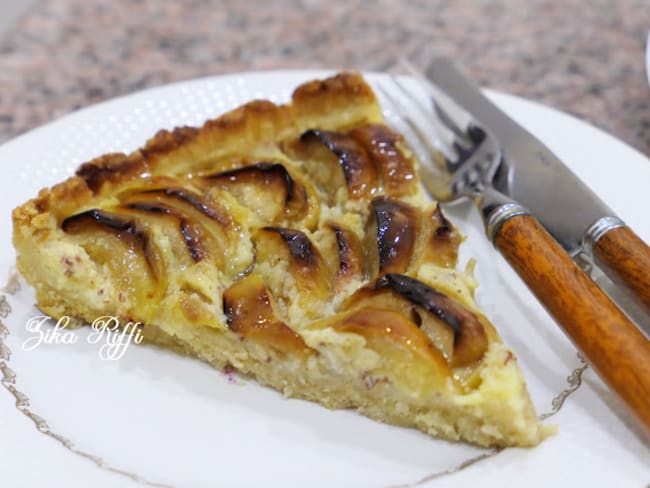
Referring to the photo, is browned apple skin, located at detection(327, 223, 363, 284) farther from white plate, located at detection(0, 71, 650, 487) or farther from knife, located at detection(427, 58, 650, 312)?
knife, located at detection(427, 58, 650, 312)

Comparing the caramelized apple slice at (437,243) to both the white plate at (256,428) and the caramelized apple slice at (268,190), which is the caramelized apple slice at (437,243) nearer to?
the white plate at (256,428)

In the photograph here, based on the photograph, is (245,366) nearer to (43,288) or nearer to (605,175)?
(43,288)

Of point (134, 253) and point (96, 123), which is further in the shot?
point (96, 123)

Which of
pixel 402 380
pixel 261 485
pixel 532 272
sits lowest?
pixel 261 485

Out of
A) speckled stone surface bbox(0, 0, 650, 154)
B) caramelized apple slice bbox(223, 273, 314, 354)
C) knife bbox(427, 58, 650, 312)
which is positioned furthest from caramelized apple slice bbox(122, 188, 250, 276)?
speckled stone surface bbox(0, 0, 650, 154)

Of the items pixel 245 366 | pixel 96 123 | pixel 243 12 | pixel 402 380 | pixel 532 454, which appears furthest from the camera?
pixel 243 12

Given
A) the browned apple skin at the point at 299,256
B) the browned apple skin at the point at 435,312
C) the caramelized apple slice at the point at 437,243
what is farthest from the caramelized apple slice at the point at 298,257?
the caramelized apple slice at the point at 437,243

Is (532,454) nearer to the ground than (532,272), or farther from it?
nearer to the ground

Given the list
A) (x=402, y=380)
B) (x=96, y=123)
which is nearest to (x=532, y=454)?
(x=402, y=380)

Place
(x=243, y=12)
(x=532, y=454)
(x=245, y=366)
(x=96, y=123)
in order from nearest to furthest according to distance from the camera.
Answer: (x=532, y=454)
(x=245, y=366)
(x=96, y=123)
(x=243, y=12)
